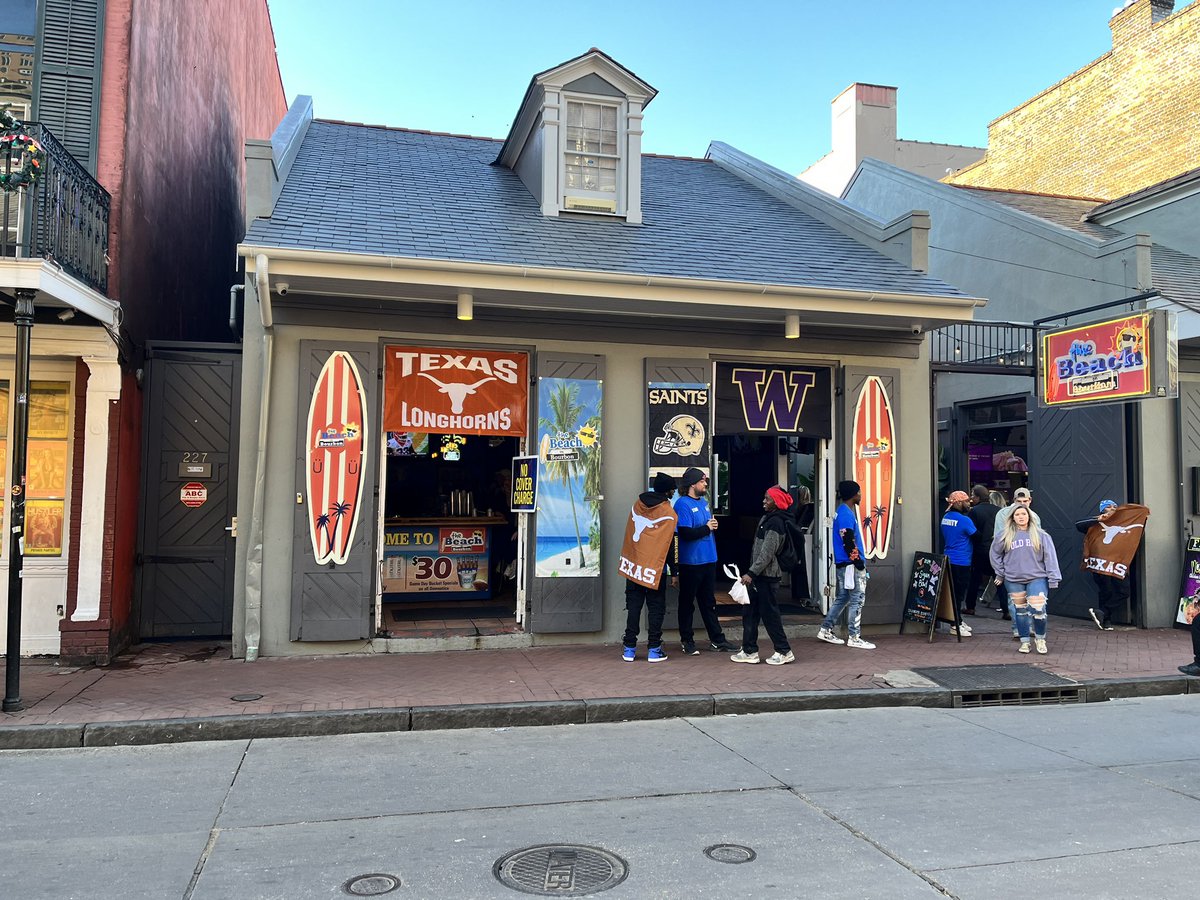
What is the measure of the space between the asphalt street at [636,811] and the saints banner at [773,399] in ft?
13.0

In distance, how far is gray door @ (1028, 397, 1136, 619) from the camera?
11633mm

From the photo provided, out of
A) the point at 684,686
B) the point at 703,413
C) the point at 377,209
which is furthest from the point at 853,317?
the point at 377,209

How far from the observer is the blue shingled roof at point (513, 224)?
9.02 metres

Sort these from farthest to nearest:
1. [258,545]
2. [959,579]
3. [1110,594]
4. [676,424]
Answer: [1110,594]
[959,579]
[676,424]
[258,545]

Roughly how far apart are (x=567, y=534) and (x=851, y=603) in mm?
3145

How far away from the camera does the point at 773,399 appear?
33.8 feet

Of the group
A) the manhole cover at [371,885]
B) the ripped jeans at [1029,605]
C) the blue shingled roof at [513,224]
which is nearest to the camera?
the manhole cover at [371,885]

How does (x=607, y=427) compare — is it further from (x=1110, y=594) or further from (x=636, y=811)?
(x=1110, y=594)

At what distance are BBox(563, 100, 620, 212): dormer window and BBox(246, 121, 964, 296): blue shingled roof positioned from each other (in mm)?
260

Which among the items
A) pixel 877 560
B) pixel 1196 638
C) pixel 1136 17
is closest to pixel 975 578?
pixel 877 560

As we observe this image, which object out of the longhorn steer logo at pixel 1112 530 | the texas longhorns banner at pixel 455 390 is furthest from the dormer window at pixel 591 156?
the longhorn steer logo at pixel 1112 530

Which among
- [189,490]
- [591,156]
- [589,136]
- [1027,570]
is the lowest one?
[1027,570]

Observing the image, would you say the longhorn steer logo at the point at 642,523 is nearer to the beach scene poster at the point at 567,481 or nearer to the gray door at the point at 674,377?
the beach scene poster at the point at 567,481

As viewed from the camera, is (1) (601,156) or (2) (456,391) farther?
(1) (601,156)
